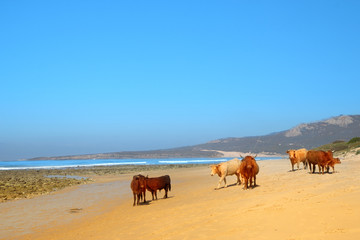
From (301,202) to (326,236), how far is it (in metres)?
3.49

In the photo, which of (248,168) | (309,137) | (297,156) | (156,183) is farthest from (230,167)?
(309,137)

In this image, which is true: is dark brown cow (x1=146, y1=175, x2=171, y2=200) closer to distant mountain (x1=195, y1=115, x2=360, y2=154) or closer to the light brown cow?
the light brown cow

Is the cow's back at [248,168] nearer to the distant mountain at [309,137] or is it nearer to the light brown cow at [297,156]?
the light brown cow at [297,156]

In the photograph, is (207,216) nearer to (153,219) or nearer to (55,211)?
(153,219)

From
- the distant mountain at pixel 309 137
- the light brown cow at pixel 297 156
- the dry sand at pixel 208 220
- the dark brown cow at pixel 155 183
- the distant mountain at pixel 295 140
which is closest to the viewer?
the dry sand at pixel 208 220

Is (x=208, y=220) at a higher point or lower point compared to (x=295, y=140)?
lower

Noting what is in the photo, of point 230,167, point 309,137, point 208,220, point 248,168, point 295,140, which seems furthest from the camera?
point 309,137

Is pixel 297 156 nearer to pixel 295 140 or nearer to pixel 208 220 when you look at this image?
pixel 208 220

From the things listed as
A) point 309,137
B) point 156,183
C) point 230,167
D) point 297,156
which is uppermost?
point 309,137

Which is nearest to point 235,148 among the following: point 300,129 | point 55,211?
point 300,129

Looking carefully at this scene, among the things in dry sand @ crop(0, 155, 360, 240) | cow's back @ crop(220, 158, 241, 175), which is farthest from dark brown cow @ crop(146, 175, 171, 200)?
cow's back @ crop(220, 158, 241, 175)

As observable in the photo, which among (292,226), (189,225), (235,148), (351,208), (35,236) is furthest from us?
(235,148)

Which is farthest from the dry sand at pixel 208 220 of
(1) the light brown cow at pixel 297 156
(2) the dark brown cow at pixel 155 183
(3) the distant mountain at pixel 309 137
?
(3) the distant mountain at pixel 309 137

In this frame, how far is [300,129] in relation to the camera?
18675 cm
